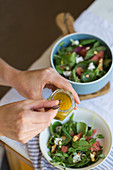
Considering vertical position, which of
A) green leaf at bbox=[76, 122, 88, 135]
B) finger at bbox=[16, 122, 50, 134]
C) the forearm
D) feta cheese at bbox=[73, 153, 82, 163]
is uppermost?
the forearm

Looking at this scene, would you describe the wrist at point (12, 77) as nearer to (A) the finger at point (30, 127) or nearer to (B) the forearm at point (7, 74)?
(B) the forearm at point (7, 74)

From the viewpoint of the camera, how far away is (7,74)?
0.86 m

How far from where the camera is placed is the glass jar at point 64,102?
0.67 m

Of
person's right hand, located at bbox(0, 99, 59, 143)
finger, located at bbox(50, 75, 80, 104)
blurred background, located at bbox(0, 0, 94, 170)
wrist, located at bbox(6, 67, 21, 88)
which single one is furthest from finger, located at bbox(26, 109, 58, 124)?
blurred background, located at bbox(0, 0, 94, 170)

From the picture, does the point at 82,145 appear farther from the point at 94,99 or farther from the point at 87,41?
the point at 87,41

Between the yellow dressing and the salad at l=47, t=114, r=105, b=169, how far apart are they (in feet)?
0.43

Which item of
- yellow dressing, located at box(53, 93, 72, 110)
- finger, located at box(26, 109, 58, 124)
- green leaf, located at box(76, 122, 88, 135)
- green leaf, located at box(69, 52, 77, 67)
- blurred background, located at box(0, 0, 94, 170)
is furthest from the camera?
blurred background, located at box(0, 0, 94, 170)

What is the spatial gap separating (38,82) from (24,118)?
8.6 inches

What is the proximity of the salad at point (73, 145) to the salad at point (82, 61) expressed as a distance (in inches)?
6.8

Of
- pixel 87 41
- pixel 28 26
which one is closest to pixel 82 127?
pixel 87 41

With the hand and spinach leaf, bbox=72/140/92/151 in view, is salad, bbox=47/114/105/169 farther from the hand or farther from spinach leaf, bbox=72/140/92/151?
the hand

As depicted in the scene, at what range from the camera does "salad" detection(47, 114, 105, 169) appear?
72 centimetres

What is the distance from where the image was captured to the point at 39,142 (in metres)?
0.76

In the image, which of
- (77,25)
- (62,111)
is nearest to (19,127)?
(62,111)
